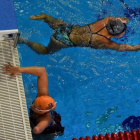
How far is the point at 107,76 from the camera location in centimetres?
405

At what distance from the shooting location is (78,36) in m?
3.90

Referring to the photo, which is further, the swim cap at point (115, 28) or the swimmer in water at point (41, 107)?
the swim cap at point (115, 28)

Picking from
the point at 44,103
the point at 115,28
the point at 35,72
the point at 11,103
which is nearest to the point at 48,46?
the point at 115,28

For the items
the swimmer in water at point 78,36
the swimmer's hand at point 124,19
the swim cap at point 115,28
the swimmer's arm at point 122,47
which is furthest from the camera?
the swimmer's hand at point 124,19

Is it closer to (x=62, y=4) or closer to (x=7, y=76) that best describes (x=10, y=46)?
(x=7, y=76)

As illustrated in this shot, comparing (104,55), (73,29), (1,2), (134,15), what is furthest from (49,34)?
(1,2)

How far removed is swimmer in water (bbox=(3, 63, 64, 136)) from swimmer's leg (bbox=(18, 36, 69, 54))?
832mm

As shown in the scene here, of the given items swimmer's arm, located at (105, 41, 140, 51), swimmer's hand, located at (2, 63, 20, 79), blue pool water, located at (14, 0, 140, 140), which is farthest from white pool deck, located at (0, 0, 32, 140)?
swimmer's arm, located at (105, 41, 140, 51)

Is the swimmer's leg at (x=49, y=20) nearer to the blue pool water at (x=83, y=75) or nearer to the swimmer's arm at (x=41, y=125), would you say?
the blue pool water at (x=83, y=75)

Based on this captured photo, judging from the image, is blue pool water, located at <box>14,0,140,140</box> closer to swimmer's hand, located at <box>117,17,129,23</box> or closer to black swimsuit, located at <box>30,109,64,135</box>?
swimmer's hand, located at <box>117,17,129,23</box>

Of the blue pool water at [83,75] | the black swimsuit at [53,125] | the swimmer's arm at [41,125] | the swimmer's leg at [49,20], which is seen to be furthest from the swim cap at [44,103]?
the swimmer's leg at [49,20]

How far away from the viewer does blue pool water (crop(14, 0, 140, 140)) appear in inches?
152

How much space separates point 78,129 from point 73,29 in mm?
1184

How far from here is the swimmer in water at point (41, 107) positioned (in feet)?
9.30
